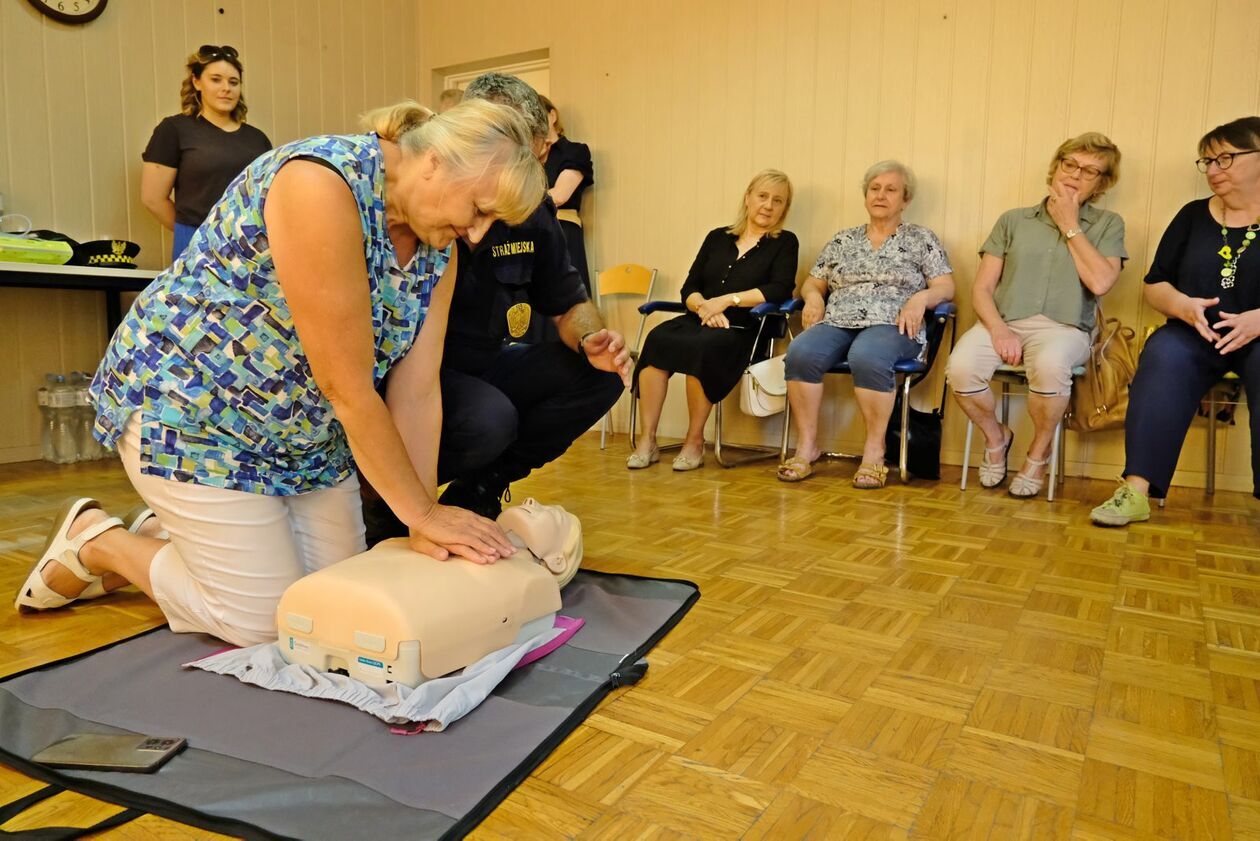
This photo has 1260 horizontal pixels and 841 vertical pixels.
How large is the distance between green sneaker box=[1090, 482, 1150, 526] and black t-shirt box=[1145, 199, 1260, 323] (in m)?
0.66

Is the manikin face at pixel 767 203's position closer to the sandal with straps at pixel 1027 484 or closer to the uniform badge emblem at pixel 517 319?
the sandal with straps at pixel 1027 484

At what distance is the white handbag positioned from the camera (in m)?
3.48

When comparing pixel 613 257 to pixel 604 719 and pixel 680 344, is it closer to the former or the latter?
pixel 680 344

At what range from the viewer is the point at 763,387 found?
3.48 m

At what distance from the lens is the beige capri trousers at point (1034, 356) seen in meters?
3.03

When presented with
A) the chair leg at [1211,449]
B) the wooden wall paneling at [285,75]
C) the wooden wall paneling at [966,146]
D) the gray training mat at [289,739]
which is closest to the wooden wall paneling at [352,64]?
the wooden wall paneling at [285,75]

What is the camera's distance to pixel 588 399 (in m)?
2.10

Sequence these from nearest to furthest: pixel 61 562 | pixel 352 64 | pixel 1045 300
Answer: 1. pixel 61 562
2. pixel 1045 300
3. pixel 352 64

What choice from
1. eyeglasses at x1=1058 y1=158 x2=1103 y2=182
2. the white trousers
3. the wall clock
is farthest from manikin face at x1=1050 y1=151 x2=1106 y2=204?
the wall clock

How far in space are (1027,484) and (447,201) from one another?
8.16ft

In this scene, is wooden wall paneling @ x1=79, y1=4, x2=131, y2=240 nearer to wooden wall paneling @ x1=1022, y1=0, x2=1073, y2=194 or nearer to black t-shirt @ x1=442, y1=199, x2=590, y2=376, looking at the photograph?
black t-shirt @ x1=442, y1=199, x2=590, y2=376

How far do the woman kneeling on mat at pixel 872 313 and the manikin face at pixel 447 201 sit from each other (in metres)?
2.17

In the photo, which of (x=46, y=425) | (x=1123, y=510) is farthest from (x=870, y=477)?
(x=46, y=425)

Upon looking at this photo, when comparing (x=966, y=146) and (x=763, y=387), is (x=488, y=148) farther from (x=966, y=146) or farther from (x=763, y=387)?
(x=966, y=146)
